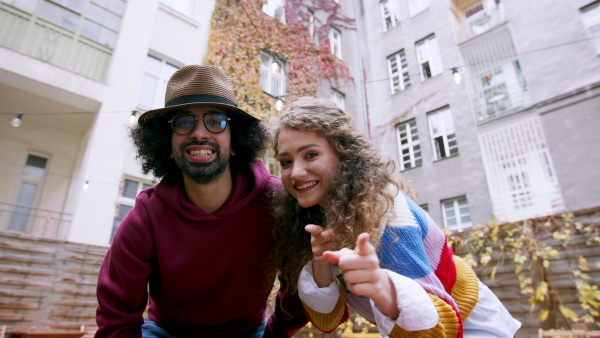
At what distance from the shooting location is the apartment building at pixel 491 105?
786 centimetres

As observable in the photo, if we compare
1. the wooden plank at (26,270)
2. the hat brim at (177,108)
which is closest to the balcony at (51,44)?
the wooden plank at (26,270)

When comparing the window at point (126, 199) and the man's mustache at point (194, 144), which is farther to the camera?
the window at point (126, 199)

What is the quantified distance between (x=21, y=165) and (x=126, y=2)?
4.44 m

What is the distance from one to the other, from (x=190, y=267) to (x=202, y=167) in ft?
1.90

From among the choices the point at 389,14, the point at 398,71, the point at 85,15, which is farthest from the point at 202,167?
the point at 389,14

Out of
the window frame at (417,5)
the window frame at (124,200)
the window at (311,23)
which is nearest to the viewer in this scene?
the window frame at (124,200)

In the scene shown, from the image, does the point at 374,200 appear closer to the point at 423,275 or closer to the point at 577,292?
the point at 423,275

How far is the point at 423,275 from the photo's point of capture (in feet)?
4.17

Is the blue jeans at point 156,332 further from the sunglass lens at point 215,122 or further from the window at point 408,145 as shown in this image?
the window at point 408,145

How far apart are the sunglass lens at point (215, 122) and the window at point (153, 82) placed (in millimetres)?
6671

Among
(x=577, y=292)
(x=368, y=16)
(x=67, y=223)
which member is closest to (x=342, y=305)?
(x=577, y=292)

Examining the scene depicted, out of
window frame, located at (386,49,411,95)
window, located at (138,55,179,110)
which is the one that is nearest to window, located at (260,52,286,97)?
window, located at (138,55,179,110)

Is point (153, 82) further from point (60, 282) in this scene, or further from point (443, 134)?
point (443, 134)

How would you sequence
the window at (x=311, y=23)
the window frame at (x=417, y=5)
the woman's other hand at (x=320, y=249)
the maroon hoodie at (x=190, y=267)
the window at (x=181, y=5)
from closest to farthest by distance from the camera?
the woman's other hand at (x=320, y=249)
the maroon hoodie at (x=190, y=267)
the window at (x=181, y=5)
the window frame at (x=417, y=5)
the window at (x=311, y=23)
